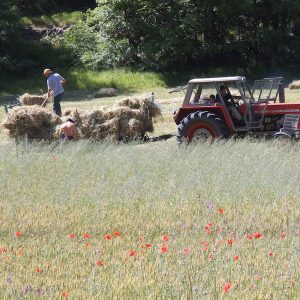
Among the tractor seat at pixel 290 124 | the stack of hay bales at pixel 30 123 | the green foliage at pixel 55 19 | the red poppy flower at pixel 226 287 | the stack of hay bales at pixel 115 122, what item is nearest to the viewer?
the red poppy flower at pixel 226 287

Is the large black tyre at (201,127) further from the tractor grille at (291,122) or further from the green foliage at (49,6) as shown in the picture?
the green foliage at (49,6)

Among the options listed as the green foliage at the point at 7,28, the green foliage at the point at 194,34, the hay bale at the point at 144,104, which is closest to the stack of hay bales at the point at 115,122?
the hay bale at the point at 144,104

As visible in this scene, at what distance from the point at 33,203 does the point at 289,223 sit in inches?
123

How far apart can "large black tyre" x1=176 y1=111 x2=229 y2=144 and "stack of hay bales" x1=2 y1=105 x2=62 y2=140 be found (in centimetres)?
372

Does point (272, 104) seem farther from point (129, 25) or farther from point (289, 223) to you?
point (129, 25)

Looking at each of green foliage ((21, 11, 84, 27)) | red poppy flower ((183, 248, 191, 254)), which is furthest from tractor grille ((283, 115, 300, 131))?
green foliage ((21, 11, 84, 27))

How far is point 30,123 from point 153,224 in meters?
9.89

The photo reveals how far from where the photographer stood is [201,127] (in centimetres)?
1479

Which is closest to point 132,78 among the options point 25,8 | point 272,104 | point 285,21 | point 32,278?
point 285,21

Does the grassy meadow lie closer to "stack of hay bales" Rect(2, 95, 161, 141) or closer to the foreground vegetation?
the foreground vegetation

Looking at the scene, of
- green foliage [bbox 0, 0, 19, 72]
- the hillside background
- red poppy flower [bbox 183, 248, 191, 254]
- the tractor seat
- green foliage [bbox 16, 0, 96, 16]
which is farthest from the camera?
green foliage [bbox 16, 0, 96, 16]

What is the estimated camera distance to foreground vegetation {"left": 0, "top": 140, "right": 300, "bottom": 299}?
18.3 ft

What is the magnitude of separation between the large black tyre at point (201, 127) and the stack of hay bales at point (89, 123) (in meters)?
2.53

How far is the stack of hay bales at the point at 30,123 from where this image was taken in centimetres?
1714
